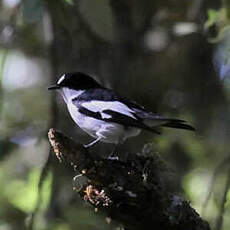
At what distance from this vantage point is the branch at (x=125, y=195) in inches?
130

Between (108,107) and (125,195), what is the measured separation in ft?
3.70

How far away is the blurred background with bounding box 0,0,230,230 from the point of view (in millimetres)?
6055

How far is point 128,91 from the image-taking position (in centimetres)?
684

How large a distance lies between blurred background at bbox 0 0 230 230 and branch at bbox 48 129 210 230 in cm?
223

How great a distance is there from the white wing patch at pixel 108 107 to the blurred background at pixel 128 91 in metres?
1.29

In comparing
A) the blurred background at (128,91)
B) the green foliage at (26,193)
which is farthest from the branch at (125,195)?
the green foliage at (26,193)

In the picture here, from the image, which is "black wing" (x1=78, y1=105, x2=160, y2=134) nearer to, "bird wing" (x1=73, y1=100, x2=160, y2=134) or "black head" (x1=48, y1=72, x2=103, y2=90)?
"bird wing" (x1=73, y1=100, x2=160, y2=134)

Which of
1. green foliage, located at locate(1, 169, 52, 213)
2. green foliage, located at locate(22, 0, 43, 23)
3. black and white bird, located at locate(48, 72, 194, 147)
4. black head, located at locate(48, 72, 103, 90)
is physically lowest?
green foliage, located at locate(1, 169, 52, 213)

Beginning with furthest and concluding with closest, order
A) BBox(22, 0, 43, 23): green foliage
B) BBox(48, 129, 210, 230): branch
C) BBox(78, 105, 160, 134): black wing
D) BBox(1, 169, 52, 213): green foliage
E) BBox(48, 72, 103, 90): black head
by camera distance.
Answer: BBox(1, 169, 52, 213): green foliage, BBox(48, 72, 103, 90): black head, BBox(22, 0, 43, 23): green foliage, BBox(78, 105, 160, 134): black wing, BBox(48, 129, 210, 230): branch

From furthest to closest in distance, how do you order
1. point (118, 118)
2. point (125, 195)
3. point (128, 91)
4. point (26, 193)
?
1. point (128, 91)
2. point (26, 193)
3. point (118, 118)
4. point (125, 195)

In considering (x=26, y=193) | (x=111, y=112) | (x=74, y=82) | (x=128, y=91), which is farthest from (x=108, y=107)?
(x=128, y=91)

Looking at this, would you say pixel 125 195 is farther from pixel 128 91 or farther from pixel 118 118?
pixel 128 91

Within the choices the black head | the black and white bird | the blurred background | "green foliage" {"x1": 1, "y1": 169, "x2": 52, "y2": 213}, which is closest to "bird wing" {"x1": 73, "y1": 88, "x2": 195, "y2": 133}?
the black and white bird

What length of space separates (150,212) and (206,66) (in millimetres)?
4350
